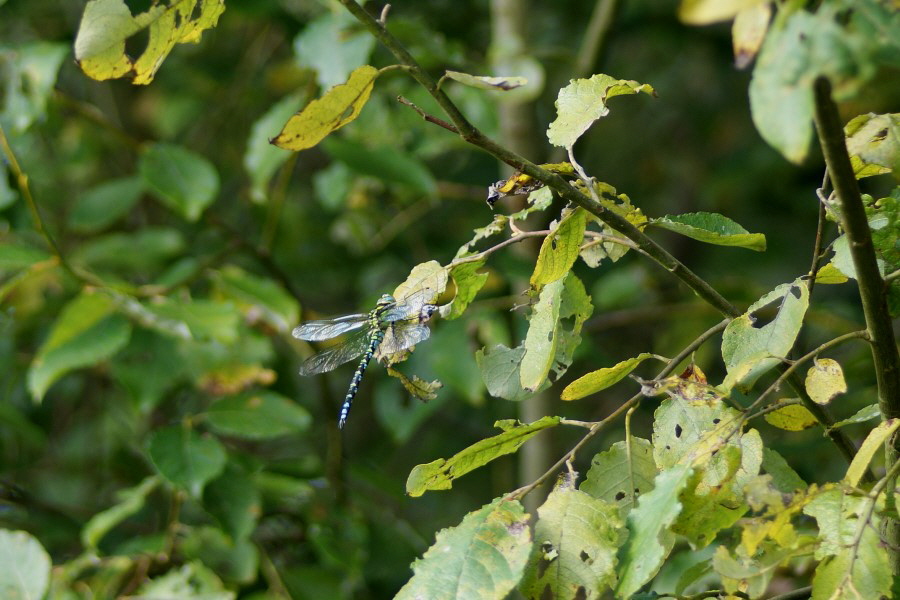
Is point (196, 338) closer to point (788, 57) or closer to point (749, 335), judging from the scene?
point (749, 335)

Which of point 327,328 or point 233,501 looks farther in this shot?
point 233,501

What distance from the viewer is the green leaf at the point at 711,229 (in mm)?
711

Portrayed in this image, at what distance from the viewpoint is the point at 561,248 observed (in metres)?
0.68

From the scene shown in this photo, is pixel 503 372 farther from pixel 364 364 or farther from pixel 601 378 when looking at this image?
pixel 364 364

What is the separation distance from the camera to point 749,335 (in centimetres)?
71

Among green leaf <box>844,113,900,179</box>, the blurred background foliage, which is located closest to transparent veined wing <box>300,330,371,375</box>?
the blurred background foliage

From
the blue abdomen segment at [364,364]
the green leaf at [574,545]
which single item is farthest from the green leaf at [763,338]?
the blue abdomen segment at [364,364]

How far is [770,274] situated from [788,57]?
309 centimetres

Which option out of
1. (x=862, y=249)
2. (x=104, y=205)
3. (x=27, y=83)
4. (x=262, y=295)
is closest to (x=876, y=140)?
(x=862, y=249)

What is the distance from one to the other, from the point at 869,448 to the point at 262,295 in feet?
4.03

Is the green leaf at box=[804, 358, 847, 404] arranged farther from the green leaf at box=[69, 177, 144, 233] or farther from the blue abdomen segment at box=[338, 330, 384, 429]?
the green leaf at box=[69, 177, 144, 233]

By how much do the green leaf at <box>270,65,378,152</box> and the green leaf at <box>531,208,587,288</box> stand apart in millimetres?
168

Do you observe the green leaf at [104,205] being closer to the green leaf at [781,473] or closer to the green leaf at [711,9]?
the green leaf at [781,473]

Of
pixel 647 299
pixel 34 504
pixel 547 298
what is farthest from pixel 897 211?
pixel 647 299
